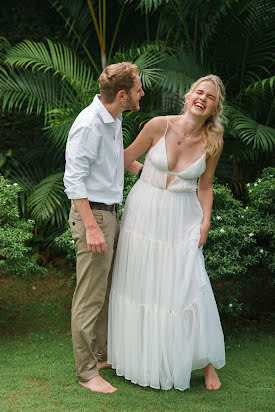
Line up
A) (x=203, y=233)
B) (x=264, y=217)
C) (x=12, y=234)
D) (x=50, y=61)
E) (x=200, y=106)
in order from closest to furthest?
(x=200, y=106) → (x=203, y=233) → (x=12, y=234) → (x=264, y=217) → (x=50, y=61)

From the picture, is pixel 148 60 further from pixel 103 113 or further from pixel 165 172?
pixel 103 113

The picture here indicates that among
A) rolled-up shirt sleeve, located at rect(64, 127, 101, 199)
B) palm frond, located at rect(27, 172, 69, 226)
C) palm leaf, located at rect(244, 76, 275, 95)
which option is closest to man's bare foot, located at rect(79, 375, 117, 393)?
rolled-up shirt sleeve, located at rect(64, 127, 101, 199)

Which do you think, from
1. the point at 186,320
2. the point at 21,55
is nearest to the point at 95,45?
the point at 21,55

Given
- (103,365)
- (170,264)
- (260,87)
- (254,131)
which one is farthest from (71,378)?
(260,87)

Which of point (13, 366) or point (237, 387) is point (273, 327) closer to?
point (237, 387)

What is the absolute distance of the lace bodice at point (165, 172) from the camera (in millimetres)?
3826

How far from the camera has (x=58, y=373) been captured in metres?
4.16

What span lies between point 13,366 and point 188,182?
186cm

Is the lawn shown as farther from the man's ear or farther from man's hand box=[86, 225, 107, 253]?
Answer: the man's ear

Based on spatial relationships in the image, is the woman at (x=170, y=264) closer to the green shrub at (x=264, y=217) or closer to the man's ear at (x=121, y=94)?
the man's ear at (x=121, y=94)

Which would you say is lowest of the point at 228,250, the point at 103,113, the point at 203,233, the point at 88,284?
the point at 228,250

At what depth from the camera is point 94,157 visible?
11.7 feet

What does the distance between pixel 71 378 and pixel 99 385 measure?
1.03 ft

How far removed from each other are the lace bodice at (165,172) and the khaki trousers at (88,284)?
0.37 metres
